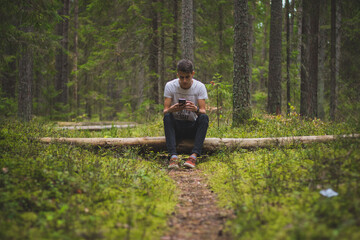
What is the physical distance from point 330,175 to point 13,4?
21.7ft

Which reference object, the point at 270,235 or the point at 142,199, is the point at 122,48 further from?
the point at 270,235

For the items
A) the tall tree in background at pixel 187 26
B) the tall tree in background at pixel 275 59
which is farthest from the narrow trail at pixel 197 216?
the tall tree in background at pixel 275 59

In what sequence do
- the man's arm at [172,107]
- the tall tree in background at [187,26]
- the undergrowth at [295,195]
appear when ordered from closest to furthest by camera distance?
the undergrowth at [295,195] < the man's arm at [172,107] < the tall tree in background at [187,26]

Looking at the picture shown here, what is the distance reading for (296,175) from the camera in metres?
3.32

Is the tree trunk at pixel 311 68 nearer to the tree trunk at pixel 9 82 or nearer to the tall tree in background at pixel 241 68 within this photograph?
the tall tree in background at pixel 241 68

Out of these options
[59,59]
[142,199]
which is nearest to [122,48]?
[59,59]

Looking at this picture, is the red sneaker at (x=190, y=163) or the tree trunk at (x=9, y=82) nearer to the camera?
the red sneaker at (x=190, y=163)

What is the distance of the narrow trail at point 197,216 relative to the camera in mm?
2521

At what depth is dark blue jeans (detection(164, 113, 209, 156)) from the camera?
5285 mm

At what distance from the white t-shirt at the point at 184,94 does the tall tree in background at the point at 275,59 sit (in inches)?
265

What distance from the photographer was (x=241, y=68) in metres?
7.54

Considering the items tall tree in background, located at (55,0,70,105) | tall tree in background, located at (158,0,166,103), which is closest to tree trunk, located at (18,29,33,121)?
tall tree in background, located at (158,0,166,103)

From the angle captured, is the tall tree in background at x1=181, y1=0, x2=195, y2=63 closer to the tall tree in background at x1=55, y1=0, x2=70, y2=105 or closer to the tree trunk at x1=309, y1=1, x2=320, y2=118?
the tree trunk at x1=309, y1=1, x2=320, y2=118

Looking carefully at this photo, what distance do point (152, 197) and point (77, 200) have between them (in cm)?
92
